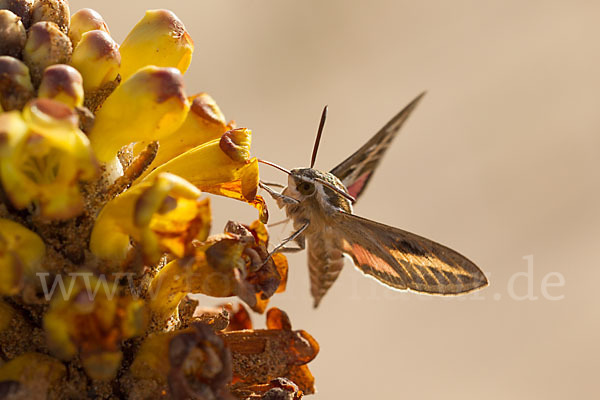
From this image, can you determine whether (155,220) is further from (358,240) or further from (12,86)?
(358,240)

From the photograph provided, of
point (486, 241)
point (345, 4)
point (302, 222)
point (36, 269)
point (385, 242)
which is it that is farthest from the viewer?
point (345, 4)

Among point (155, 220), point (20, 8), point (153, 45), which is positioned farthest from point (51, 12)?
point (155, 220)

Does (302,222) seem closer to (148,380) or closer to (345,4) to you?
(148,380)

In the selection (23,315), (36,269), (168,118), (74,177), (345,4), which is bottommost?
(23,315)

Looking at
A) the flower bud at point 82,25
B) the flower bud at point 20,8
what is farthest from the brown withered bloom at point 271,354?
the flower bud at point 20,8

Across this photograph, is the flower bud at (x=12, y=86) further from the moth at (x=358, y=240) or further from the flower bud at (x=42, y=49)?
the moth at (x=358, y=240)

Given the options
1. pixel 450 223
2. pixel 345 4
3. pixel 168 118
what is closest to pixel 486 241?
pixel 450 223

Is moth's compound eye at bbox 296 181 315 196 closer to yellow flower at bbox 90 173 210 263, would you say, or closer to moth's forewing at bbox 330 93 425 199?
moth's forewing at bbox 330 93 425 199
